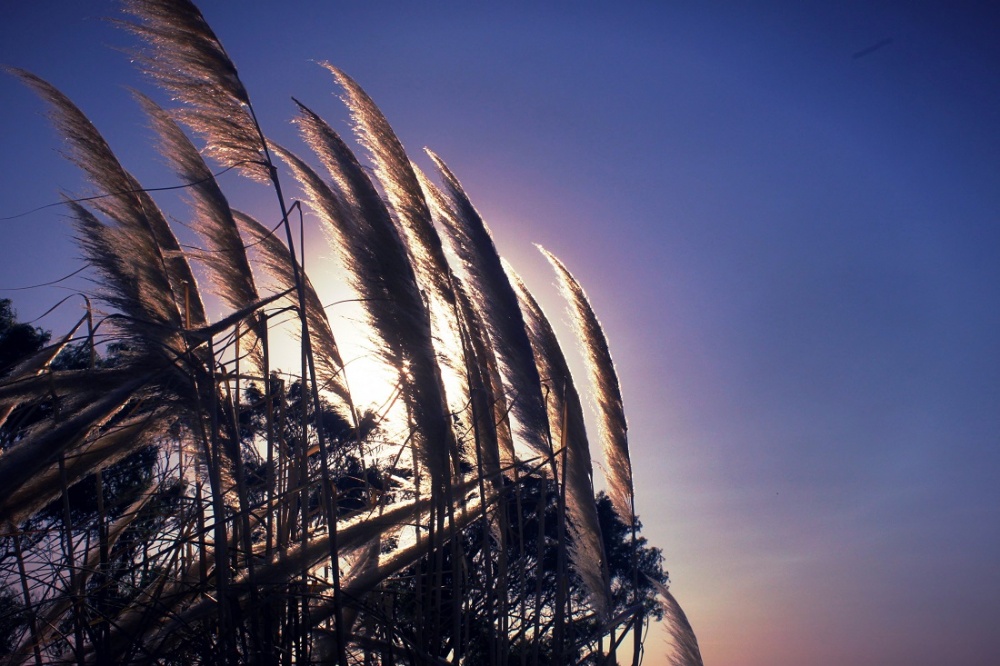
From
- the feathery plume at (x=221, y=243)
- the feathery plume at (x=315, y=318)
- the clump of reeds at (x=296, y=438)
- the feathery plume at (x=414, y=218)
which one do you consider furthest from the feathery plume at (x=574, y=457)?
the feathery plume at (x=221, y=243)

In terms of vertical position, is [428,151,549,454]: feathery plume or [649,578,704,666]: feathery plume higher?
[428,151,549,454]: feathery plume

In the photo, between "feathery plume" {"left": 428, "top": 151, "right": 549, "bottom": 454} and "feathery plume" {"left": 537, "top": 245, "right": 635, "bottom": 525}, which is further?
"feathery plume" {"left": 537, "top": 245, "right": 635, "bottom": 525}

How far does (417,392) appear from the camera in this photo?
6.76ft

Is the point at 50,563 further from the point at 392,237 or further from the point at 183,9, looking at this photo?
the point at 183,9

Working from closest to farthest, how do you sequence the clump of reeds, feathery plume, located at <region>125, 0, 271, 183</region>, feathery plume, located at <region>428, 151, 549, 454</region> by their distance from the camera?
the clump of reeds < feathery plume, located at <region>125, 0, 271, 183</region> < feathery plume, located at <region>428, 151, 549, 454</region>

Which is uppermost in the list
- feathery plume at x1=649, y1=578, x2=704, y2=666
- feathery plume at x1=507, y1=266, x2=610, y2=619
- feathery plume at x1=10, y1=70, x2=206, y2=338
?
feathery plume at x1=10, y1=70, x2=206, y2=338

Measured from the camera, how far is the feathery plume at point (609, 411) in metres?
3.14

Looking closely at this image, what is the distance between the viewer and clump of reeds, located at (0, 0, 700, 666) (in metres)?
1.80

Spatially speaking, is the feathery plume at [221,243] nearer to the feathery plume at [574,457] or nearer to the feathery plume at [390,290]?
the feathery plume at [390,290]

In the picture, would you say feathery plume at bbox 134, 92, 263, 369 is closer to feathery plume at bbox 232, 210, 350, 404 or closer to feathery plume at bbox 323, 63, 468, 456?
feathery plume at bbox 232, 210, 350, 404

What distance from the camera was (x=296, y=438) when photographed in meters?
2.69

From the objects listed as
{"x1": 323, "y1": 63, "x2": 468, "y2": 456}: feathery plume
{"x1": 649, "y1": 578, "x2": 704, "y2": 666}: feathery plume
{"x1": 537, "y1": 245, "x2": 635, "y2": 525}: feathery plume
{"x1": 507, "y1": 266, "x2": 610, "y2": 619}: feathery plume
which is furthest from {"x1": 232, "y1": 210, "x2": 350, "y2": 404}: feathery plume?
{"x1": 649, "y1": 578, "x2": 704, "y2": 666}: feathery plume

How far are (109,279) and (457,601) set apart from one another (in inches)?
63.7

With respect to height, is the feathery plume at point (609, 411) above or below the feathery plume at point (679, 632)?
above
